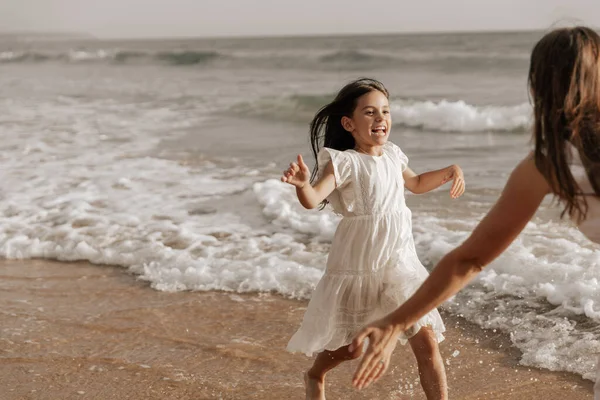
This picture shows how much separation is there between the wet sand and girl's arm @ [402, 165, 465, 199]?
978 millimetres

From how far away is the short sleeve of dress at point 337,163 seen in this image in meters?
3.73

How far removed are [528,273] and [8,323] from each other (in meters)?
3.23

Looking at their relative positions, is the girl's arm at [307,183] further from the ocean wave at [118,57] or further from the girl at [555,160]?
the ocean wave at [118,57]

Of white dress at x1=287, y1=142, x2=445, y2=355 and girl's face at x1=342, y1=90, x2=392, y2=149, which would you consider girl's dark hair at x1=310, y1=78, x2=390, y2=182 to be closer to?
girl's face at x1=342, y1=90, x2=392, y2=149

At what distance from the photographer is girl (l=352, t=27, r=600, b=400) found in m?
1.98

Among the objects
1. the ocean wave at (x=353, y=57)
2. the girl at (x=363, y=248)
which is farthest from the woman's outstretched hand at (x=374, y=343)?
the ocean wave at (x=353, y=57)

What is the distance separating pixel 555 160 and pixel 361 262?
5.95 feet

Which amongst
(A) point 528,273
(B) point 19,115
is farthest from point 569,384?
(B) point 19,115

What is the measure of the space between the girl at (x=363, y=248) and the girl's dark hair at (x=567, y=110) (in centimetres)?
159

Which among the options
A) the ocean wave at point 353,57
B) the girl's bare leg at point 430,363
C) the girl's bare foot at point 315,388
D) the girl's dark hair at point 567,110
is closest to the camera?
the girl's dark hair at point 567,110

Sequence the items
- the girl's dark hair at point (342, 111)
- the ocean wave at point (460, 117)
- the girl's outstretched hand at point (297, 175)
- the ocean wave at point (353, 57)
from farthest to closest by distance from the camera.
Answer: the ocean wave at point (353, 57)
the ocean wave at point (460, 117)
the girl's dark hair at point (342, 111)
the girl's outstretched hand at point (297, 175)

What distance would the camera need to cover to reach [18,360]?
4.57 m

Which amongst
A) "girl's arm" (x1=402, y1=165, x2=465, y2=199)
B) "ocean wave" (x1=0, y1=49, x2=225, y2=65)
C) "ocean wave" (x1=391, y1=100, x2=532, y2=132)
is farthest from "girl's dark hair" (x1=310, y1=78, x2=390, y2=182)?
"ocean wave" (x1=0, y1=49, x2=225, y2=65)

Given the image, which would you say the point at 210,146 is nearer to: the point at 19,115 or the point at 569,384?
the point at 19,115
